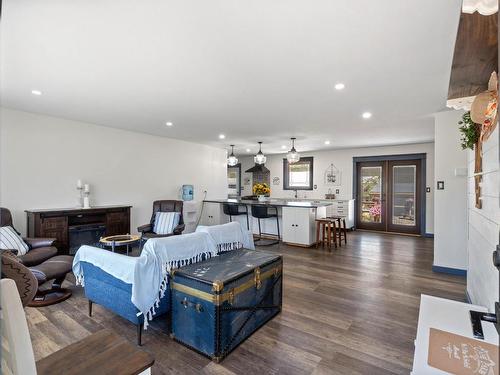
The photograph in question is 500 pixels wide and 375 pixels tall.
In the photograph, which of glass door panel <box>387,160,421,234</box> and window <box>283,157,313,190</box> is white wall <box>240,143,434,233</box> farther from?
glass door panel <box>387,160,421,234</box>

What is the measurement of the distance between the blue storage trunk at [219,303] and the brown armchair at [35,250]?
219cm

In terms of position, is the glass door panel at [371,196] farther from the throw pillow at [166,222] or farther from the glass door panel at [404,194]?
the throw pillow at [166,222]

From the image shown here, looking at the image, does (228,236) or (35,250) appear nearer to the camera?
(228,236)

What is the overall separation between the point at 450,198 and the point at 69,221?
20.1 feet

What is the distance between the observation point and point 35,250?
355cm

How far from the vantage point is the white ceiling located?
6.14ft

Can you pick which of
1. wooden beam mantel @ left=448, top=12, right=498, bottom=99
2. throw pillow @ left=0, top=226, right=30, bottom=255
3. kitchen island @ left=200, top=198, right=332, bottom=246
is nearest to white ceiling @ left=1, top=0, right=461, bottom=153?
wooden beam mantel @ left=448, top=12, right=498, bottom=99

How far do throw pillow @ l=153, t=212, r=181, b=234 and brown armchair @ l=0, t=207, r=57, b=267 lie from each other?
5.58 ft

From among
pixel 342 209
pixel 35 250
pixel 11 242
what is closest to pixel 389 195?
pixel 342 209

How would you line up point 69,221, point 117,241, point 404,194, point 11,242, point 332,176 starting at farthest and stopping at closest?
point 332,176, point 404,194, point 69,221, point 117,241, point 11,242

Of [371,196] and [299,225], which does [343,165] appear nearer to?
[371,196]

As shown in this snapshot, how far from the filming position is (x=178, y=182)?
6945 millimetres

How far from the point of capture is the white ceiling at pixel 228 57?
1871 millimetres

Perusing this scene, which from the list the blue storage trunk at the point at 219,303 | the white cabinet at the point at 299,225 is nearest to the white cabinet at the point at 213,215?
the white cabinet at the point at 299,225
